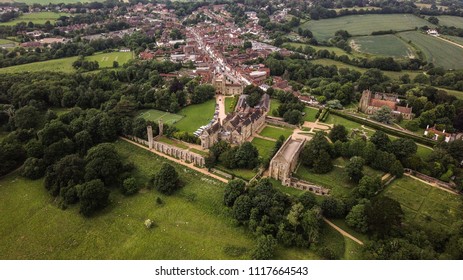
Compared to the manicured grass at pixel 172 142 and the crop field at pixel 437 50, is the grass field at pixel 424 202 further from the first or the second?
the crop field at pixel 437 50

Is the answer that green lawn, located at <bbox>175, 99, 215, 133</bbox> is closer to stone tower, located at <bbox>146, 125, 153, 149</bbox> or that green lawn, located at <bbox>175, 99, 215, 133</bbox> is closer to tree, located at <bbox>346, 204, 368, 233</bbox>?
stone tower, located at <bbox>146, 125, 153, 149</bbox>

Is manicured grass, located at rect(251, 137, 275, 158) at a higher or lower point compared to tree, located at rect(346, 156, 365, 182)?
lower

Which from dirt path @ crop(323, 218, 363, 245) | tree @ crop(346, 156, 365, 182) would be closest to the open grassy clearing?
tree @ crop(346, 156, 365, 182)

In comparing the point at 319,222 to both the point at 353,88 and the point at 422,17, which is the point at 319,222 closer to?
the point at 353,88

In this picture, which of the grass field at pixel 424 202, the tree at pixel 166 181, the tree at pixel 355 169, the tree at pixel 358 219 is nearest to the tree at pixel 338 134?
the tree at pixel 355 169

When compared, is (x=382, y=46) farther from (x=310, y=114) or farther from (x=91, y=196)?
(x=91, y=196)

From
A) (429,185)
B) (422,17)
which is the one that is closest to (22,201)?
(429,185)

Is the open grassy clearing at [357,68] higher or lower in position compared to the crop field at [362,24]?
lower
